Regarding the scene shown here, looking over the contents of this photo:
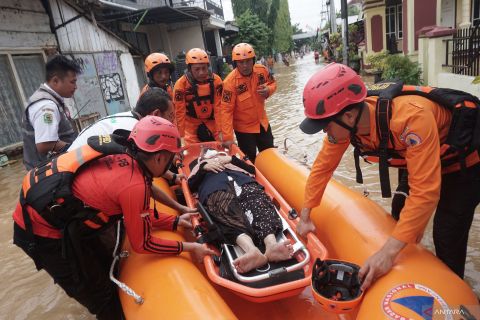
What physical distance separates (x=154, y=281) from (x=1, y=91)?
693 centimetres

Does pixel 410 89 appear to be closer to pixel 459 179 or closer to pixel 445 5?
pixel 459 179

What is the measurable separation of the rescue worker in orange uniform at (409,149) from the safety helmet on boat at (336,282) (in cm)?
6

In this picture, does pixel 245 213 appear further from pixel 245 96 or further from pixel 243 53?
pixel 243 53

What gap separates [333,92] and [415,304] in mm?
998

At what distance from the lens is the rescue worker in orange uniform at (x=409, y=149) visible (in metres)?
1.51

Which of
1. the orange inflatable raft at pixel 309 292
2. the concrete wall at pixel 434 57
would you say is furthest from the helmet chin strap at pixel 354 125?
the concrete wall at pixel 434 57

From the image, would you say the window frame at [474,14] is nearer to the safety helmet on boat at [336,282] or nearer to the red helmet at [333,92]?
the red helmet at [333,92]

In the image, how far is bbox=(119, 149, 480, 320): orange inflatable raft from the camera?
145 cm

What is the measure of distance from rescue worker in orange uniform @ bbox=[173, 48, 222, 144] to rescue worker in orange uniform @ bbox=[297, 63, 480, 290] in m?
2.48

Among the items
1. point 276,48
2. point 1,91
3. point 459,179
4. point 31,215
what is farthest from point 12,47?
point 276,48

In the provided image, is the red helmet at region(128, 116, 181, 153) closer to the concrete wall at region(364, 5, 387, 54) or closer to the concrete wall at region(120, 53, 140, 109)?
the concrete wall at region(120, 53, 140, 109)

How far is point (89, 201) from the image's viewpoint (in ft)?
5.92

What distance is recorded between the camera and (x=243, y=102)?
4.22m

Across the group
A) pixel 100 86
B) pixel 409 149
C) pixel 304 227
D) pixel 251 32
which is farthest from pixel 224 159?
pixel 251 32
